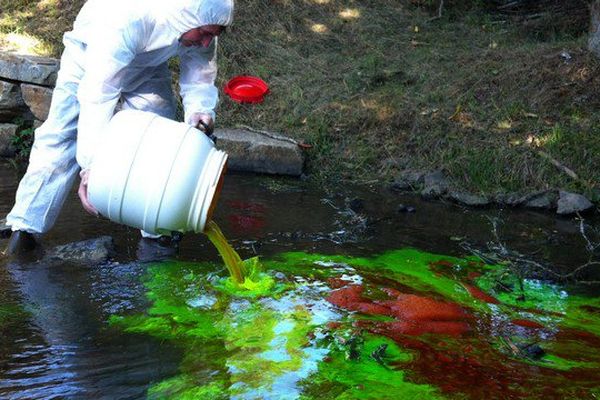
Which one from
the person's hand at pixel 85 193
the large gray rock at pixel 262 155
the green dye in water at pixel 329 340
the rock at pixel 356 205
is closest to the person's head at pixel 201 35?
the person's hand at pixel 85 193

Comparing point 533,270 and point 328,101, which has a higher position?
point 328,101

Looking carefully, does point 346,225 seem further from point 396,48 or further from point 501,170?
point 396,48

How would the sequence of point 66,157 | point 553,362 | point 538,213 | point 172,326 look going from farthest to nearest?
point 538,213, point 66,157, point 172,326, point 553,362

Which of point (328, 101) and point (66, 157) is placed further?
point (328, 101)

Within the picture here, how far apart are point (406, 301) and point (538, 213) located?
2.55 metres

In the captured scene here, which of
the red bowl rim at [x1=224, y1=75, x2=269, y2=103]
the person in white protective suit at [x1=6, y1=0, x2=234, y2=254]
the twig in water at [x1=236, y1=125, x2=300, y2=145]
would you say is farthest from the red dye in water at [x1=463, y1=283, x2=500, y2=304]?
the red bowl rim at [x1=224, y1=75, x2=269, y2=103]

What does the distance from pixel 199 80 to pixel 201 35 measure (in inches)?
19.5

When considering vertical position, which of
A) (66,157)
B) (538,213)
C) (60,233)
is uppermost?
(66,157)

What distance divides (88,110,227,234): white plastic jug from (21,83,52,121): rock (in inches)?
143

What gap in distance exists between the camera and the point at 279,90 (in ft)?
25.4

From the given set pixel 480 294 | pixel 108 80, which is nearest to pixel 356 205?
pixel 480 294

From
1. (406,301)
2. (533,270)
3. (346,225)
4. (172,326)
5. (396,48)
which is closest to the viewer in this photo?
(172,326)

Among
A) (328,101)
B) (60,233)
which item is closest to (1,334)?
(60,233)

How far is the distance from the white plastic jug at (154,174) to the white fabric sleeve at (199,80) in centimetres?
81
